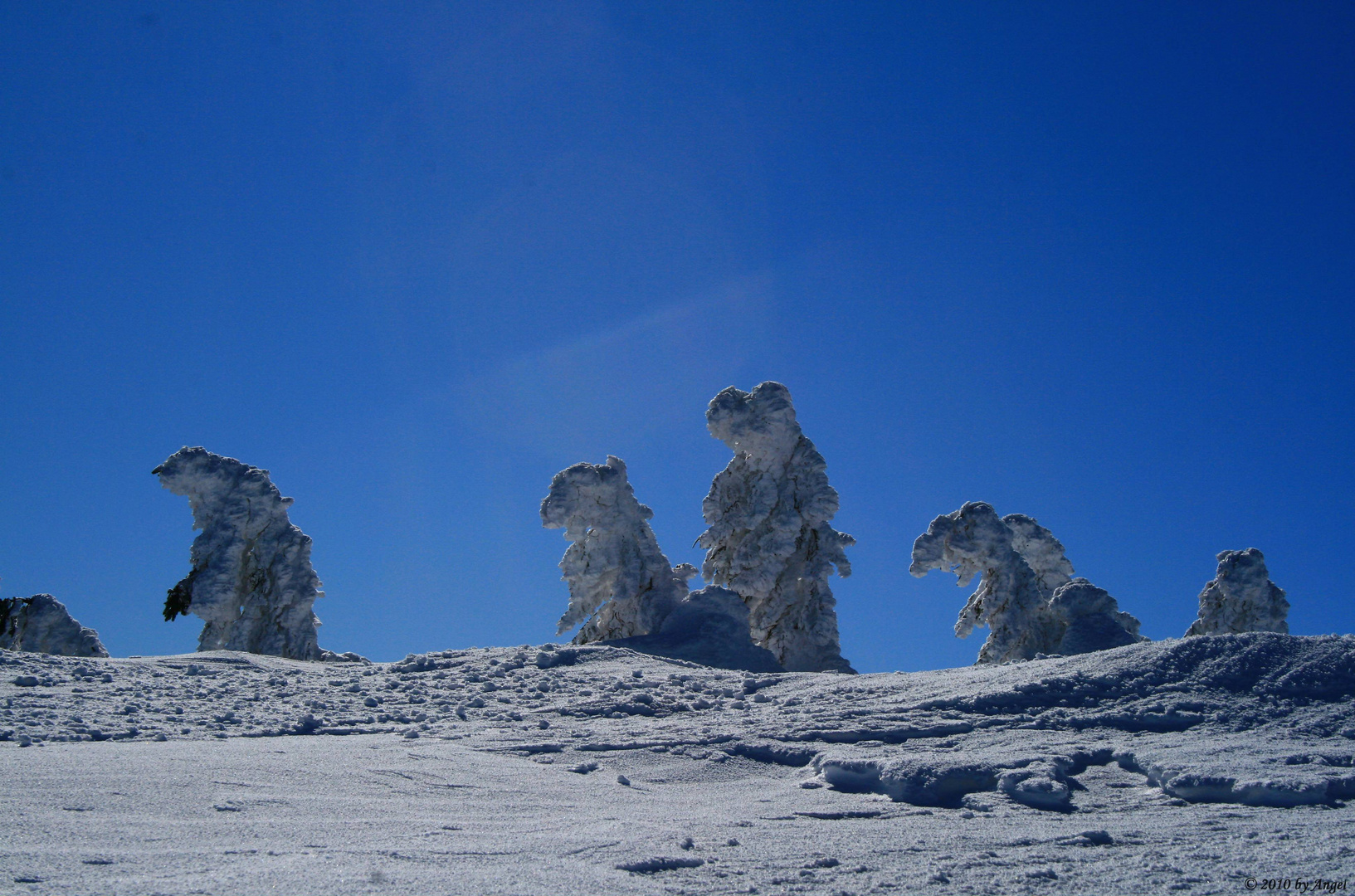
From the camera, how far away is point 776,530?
24.9m

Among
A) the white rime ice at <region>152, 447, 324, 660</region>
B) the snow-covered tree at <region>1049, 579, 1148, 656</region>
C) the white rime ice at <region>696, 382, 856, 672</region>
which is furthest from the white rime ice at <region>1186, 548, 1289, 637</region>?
the white rime ice at <region>152, 447, 324, 660</region>

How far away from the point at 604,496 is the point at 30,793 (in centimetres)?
1787

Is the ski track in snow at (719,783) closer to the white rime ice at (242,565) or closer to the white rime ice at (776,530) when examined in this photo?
the white rime ice at (776,530)

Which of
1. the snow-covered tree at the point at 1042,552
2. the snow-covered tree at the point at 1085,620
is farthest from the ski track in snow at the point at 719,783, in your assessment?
the snow-covered tree at the point at 1042,552

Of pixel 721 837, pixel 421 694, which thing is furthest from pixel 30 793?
pixel 421 694

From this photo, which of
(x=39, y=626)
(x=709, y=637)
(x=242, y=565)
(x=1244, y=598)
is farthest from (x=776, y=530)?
(x=39, y=626)

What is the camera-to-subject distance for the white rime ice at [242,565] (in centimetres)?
2461

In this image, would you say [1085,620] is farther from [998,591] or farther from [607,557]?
[607,557]

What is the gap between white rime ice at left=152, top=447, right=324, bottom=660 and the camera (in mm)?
24609

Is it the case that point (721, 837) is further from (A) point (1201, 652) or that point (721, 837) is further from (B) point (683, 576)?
(B) point (683, 576)

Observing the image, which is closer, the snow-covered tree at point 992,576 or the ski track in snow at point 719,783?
the ski track in snow at point 719,783

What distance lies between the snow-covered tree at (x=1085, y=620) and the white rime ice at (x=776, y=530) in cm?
555

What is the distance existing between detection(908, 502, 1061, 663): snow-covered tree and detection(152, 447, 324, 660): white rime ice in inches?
700

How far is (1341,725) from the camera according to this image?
7871mm
